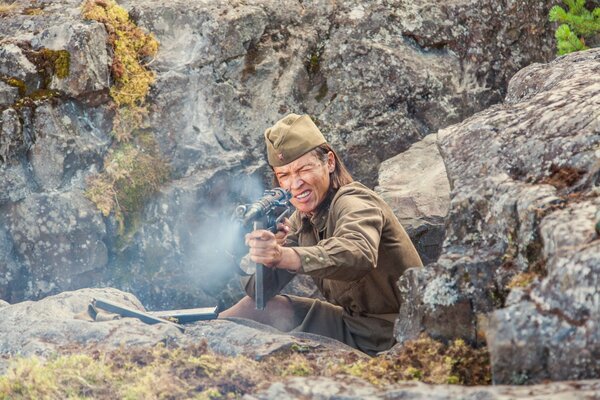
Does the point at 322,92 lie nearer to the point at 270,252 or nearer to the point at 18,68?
the point at 18,68

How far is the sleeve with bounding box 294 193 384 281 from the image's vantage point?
6059mm

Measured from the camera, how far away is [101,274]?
976cm

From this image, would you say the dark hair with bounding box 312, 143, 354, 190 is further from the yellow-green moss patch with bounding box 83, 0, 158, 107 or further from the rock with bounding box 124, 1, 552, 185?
the yellow-green moss patch with bounding box 83, 0, 158, 107

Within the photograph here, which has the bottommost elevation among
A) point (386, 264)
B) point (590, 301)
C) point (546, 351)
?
point (386, 264)

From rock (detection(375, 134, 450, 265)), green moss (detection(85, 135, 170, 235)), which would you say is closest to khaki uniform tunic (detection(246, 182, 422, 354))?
rock (detection(375, 134, 450, 265))

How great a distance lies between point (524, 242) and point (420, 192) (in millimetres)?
4859

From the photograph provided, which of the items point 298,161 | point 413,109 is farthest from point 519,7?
point 298,161

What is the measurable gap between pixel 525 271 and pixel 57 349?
3116mm

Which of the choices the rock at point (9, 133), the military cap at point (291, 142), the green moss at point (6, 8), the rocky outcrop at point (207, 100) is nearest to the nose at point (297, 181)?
the military cap at point (291, 142)

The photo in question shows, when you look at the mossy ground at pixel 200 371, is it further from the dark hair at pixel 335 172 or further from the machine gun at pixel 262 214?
the dark hair at pixel 335 172

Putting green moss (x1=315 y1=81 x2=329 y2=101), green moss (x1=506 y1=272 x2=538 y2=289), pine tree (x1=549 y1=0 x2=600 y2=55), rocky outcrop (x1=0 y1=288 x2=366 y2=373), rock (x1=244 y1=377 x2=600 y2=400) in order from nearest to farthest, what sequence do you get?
rock (x1=244 y1=377 x2=600 y2=400)
green moss (x1=506 y1=272 x2=538 y2=289)
rocky outcrop (x1=0 y1=288 x2=366 y2=373)
pine tree (x1=549 y1=0 x2=600 y2=55)
green moss (x1=315 y1=81 x2=329 y2=101)

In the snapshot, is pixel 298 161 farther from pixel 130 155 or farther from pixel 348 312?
pixel 130 155

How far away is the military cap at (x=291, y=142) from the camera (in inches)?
283

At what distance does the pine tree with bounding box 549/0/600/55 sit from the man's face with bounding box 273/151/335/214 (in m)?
3.99
